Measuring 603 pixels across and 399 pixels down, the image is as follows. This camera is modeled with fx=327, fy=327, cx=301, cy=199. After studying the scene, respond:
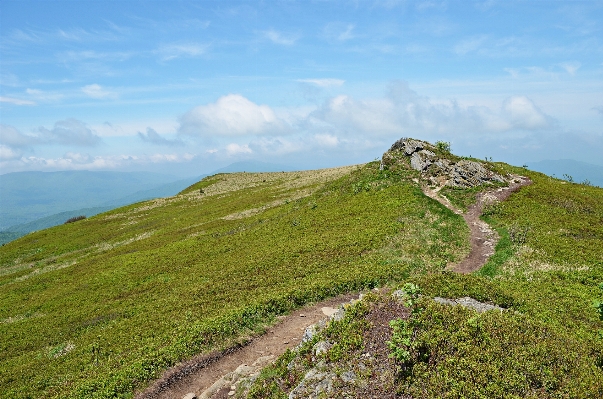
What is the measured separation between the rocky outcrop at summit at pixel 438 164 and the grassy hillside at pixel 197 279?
9.08ft

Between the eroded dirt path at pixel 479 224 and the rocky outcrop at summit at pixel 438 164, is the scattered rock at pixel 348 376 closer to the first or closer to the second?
the eroded dirt path at pixel 479 224

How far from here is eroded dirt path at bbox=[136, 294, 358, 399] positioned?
51.1 ft

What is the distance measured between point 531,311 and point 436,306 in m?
6.26

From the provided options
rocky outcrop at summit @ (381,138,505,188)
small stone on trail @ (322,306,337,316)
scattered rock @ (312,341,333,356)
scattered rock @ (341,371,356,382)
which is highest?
rocky outcrop at summit @ (381,138,505,188)

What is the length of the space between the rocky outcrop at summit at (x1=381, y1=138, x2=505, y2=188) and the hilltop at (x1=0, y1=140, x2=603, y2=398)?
0.88 ft

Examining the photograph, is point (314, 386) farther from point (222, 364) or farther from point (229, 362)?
point (222, 364)

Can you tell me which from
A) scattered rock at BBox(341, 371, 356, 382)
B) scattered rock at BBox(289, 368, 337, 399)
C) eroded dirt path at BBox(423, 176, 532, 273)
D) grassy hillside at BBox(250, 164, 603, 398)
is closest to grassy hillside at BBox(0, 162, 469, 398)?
eroded dirt path at BBox(423, 176, 532, 273)

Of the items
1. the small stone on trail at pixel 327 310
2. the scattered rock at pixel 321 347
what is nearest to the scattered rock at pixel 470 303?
the scattered rock at pixel 321 347

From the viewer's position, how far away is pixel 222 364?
56.4ft

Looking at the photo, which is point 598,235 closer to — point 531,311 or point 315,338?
point 531,311

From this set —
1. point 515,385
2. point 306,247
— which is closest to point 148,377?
point 515,385

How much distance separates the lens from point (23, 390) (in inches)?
713

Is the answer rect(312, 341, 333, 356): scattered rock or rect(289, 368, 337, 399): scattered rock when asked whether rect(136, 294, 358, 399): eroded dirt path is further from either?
rect(289, 368, 337, 399): scattered rock

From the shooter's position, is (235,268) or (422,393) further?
(235,268)
